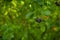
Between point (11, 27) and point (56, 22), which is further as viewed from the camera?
point (56, 22)

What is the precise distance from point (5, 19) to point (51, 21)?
1.40 ft

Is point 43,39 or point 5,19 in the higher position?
point 5,19

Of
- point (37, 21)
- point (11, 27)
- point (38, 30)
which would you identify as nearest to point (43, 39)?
point (38, 30)

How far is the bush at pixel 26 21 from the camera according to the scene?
1.36 m

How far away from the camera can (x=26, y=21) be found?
4.79 ft

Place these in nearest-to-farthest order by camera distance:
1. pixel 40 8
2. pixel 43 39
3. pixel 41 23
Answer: pixel 40 8 < pixel 41 23 < pixel 43 39

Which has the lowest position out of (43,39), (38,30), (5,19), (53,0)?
(43,39)

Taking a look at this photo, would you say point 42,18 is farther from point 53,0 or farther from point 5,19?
point 5,19

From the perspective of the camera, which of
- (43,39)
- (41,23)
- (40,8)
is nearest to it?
(40,8)

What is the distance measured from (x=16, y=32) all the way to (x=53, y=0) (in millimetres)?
447

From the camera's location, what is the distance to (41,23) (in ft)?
4.61

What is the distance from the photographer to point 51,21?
1.46m

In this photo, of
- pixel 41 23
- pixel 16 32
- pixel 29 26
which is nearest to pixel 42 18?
pixel 41 23

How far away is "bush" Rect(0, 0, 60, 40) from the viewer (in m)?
1.36
